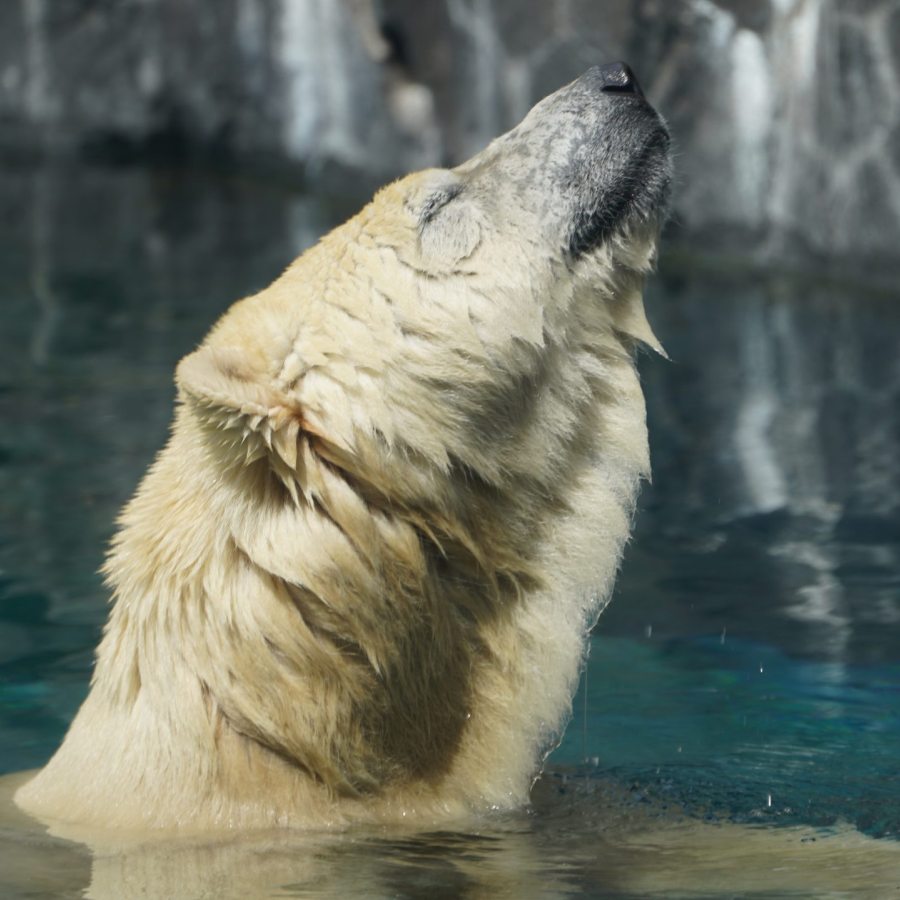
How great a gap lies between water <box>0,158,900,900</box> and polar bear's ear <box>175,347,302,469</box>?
65 centimetres

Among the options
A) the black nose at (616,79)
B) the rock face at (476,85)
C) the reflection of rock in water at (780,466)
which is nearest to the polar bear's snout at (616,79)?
the black nose at (616,79)

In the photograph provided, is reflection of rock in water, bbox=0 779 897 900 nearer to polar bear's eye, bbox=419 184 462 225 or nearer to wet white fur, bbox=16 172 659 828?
wet white fur, bbox=16 172 659 828

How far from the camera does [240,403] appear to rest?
7.33ft

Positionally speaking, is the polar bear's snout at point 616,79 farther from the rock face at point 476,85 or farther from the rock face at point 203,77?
the rock face at point 203,77

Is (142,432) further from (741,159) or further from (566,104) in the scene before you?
(741,159)

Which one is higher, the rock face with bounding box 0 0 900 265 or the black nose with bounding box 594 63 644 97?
the rock face with bounding box 0 0 900 265

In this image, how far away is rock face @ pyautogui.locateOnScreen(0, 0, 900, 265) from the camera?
798 centimetres

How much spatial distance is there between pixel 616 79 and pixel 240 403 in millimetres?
1142

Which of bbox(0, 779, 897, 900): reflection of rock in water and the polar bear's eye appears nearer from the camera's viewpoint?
bbox(0, 779, 897, 900): reflection of rock in water

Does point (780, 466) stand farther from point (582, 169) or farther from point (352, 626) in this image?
point (352, 626)

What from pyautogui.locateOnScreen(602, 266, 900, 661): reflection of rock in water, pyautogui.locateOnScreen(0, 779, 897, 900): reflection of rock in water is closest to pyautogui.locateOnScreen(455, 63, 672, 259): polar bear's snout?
pyautogui.locateOnScreen(0, 779, 897, 900): reflection of rock in water

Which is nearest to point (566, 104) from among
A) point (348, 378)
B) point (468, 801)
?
point (348, 378)

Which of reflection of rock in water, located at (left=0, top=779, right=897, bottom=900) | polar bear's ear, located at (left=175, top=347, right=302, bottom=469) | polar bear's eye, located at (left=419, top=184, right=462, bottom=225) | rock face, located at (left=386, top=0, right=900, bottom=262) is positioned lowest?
reflection of rock in water, located at (left=0, top=779, right=897, bottom=900)

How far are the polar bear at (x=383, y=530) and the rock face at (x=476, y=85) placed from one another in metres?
5.70
